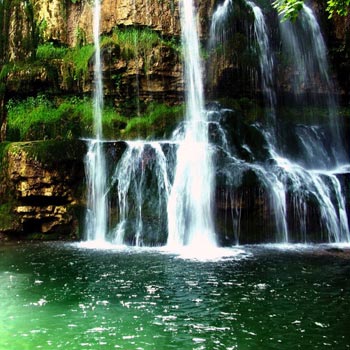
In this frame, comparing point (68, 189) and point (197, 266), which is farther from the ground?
point (68, 189)

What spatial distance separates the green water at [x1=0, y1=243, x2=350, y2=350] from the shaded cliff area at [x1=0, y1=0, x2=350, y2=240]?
8.95m

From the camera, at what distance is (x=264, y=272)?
381 inches

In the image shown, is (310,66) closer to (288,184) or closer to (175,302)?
(288,184)

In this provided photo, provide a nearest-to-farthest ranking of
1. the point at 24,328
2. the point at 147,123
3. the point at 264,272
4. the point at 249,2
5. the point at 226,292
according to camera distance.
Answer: the point at 24,328 → the point at 226,292 → the point at 264,272 → the point at 147,123 → the point at 249,2

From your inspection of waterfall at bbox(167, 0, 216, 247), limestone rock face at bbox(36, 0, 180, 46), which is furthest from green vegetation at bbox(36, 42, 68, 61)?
waterfall at bbox(167, 0, 216, 247)

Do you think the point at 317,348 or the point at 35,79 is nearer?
the point at 317,348

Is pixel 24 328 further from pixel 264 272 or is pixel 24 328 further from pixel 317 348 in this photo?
pixel 264 272

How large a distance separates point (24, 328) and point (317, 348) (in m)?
4.04

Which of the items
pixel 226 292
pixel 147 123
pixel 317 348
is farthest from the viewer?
pixel 147 123

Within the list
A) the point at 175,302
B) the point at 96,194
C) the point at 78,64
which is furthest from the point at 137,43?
the point at 175,302

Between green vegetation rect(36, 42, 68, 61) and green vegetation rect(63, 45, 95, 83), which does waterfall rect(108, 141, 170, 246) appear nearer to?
green vegetation rect(63, 45, 95, 83)

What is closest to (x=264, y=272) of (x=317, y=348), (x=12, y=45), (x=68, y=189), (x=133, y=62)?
(x=317, y=348)

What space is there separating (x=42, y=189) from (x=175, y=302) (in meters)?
9.93

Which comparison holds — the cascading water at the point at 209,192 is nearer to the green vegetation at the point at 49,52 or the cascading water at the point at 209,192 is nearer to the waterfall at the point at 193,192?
the waterfall at the point at 193,192
